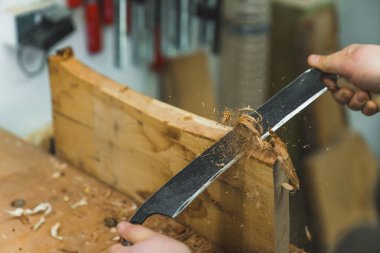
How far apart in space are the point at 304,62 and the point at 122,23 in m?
0.64

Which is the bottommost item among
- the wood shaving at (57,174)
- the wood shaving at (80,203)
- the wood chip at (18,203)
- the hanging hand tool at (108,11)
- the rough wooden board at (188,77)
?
the rough wooden board at (188,77)

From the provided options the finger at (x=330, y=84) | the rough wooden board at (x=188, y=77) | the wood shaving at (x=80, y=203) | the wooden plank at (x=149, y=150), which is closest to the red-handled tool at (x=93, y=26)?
the rough wooden board at (x=188, y=77)

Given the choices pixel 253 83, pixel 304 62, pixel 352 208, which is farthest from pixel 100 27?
pixel 352 208

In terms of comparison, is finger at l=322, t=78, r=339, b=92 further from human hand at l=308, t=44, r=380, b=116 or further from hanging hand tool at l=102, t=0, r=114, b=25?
hanging hand tool at l=102, t=0, r=114, b=25

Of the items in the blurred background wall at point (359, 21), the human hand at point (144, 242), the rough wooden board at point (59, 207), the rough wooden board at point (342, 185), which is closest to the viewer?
the human hand at point (144, 242)

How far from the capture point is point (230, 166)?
71 cm

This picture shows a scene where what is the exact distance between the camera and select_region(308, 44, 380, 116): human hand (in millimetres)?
848

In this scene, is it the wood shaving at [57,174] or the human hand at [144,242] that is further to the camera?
the wood shaving at [57,174]

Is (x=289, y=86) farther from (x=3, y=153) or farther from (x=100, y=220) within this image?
(x=3, y=153)

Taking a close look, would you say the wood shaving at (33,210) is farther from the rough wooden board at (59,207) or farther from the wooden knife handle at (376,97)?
the wooden knife handle at (376,97)

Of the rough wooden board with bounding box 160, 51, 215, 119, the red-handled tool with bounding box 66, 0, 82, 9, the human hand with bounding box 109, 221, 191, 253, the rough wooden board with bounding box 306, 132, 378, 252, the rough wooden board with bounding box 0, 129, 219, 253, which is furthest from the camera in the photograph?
the rough wooden board with bounding box 306, 132, 378, 252

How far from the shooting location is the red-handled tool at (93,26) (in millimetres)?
1274

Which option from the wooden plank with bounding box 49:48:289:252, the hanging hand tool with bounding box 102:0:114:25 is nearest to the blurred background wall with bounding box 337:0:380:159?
the hanging hand tool with bounding box 102:0:114:25

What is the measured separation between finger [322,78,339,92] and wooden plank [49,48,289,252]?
0.20m
